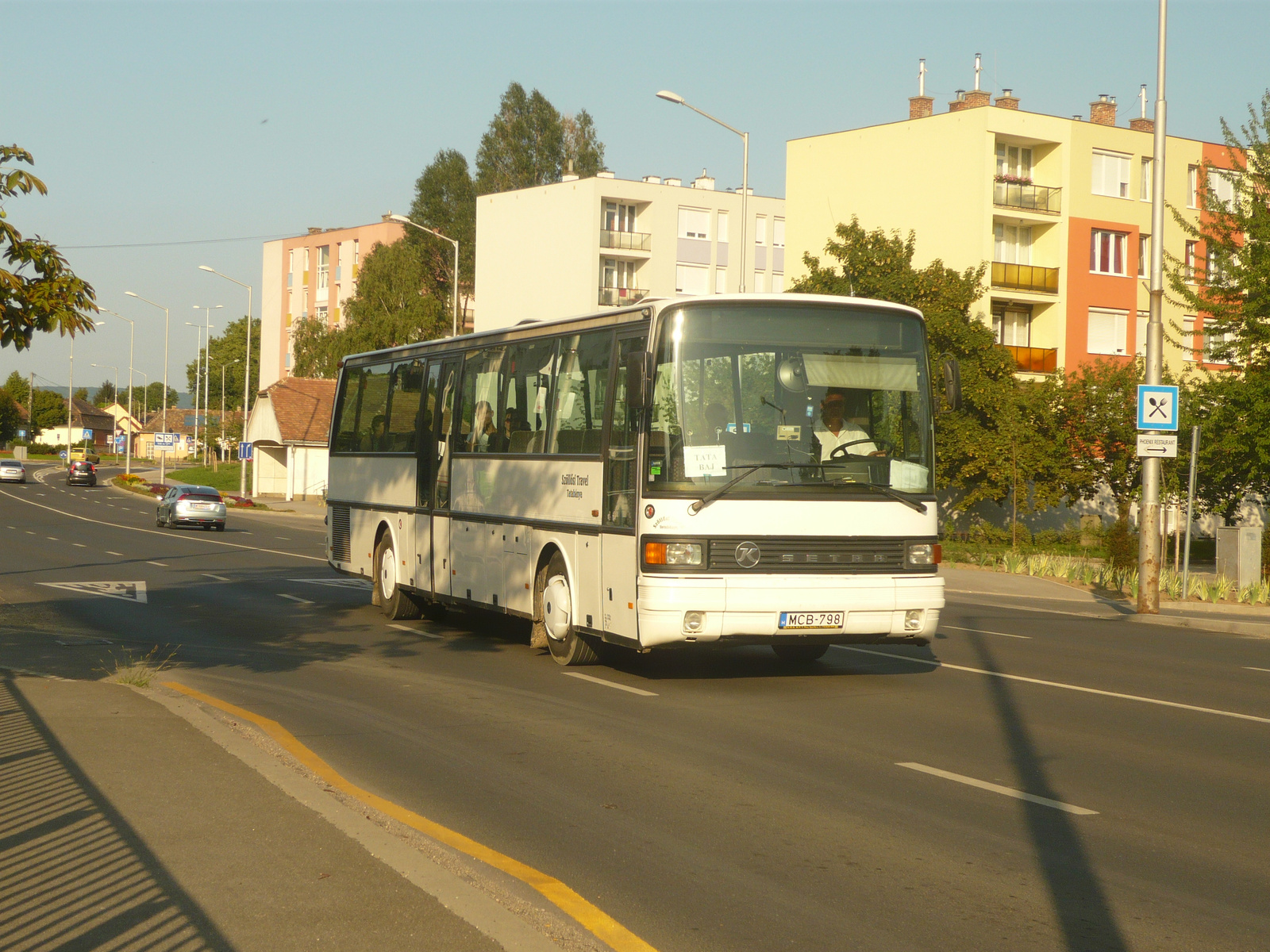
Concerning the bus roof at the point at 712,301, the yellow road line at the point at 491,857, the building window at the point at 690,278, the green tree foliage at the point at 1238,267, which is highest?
the building window at the point at 690,278

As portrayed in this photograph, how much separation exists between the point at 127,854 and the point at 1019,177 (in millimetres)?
50759

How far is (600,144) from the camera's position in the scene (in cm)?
8400

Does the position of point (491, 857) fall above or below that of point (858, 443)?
below

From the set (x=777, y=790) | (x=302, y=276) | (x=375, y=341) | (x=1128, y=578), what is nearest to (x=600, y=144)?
(x=375, y=341)

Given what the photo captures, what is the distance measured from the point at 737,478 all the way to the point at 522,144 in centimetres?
7385

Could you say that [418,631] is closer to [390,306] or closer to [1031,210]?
[1031,210]

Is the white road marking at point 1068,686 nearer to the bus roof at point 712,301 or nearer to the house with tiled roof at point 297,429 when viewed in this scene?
the bus roof at point 712,301

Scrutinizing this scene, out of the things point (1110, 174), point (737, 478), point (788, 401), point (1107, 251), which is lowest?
point (737, 478)

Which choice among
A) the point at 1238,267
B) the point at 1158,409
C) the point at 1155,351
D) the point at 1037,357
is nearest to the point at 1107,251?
the point at 1037,357

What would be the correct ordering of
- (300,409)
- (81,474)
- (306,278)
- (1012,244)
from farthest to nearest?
(306,278) → (81,474) → (300,409) → (1012,244)

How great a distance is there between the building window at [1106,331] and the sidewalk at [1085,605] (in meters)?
25.2

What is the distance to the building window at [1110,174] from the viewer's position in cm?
5294

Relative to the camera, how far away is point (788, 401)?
11.5m

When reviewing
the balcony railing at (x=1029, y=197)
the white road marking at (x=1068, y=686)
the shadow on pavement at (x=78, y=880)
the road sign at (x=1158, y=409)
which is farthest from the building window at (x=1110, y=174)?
the shadow on pavement at (x=78, y=880)
